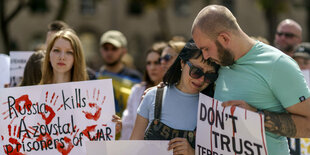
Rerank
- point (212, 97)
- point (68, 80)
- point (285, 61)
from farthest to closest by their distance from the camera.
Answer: point (68, 80), point (212, 97), point (285, 61)

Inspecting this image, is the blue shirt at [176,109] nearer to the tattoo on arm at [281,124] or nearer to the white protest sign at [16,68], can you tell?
the tattoo on arm at [281,124]

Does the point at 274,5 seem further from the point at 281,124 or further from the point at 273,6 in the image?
the point at 281,124

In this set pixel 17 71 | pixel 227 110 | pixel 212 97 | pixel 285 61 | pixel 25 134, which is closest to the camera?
pixel 285 61

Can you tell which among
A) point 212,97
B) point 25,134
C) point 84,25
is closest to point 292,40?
point 212,97

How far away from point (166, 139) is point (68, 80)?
1307 millimetres

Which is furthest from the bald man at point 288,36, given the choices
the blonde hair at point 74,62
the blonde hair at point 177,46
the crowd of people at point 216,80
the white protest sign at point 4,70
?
the white protest sign at point 4,70

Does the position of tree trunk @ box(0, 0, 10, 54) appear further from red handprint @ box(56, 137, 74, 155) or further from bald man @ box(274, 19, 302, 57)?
red handprint @ box(56, 137, 74, 155)

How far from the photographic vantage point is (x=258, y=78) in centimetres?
263

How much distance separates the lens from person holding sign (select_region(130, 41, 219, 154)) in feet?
9.82

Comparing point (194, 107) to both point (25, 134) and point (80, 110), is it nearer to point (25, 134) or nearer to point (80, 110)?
point (80, 110)

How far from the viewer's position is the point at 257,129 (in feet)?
8.58

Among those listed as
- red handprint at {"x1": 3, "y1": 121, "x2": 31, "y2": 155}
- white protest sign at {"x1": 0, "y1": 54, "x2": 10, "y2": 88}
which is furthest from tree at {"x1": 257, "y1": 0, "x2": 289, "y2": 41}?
red handprint at {"x1": 3, "y1": 121, "x2": 31, "y2": 155}

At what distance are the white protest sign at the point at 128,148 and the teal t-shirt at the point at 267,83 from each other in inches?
22.5

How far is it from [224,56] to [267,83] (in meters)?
0.31
